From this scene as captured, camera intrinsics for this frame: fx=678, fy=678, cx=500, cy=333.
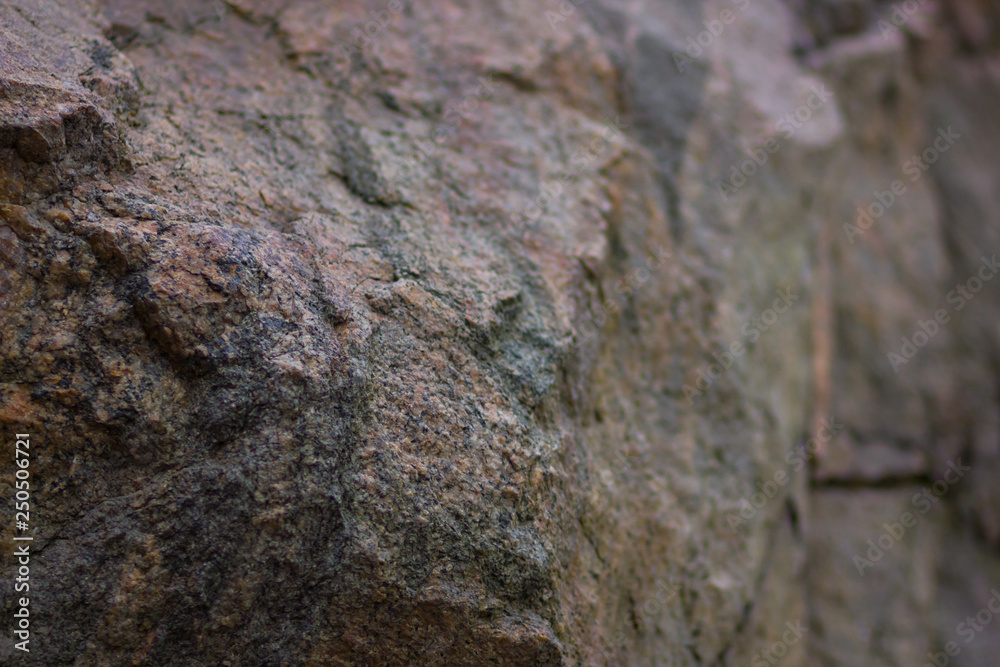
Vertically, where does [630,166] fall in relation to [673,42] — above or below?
below

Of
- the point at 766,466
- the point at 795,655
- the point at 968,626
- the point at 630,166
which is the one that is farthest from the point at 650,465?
the point at 968,626

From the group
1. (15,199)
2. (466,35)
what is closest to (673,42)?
(466,35)

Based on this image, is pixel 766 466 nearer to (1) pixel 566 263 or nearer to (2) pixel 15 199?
(1) pixel 566 263

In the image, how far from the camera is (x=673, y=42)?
2.44 m

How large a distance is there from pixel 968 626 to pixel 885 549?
0.60m

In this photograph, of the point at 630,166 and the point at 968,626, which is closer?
the point at 630,166

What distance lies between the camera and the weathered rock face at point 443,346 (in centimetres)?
127

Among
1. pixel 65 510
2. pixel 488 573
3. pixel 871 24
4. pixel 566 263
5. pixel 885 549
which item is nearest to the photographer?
pixel 65 510

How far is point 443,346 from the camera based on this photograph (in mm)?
1504

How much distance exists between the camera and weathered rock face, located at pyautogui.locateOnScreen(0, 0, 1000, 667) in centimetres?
127

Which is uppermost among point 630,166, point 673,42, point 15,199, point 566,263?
point 673,42

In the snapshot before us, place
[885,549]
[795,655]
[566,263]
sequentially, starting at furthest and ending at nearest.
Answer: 1. [885,549]
2. [795,655]
3. [566,263]

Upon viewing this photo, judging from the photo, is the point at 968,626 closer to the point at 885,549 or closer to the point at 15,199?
the point at 885,549

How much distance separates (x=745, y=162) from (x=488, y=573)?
179 centimetres
